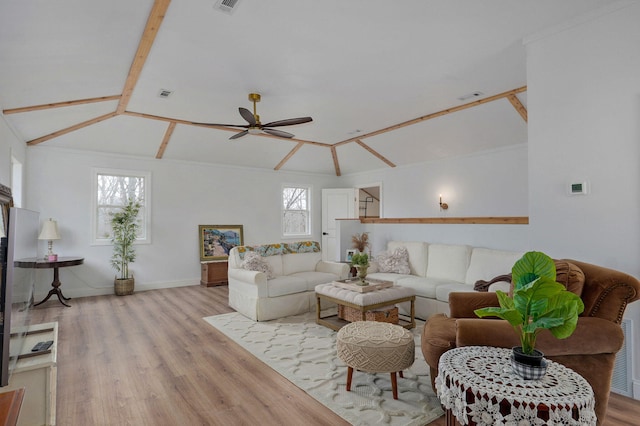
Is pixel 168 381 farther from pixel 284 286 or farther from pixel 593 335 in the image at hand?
pixel 593 335

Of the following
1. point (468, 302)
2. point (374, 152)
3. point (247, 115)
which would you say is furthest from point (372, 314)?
point (374, 152)

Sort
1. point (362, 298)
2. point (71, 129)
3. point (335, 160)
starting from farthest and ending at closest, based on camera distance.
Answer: point (335, 160) → point (71, 129) → point (362, 298)

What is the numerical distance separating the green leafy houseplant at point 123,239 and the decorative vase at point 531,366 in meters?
6.34

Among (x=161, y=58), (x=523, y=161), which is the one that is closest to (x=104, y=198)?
(x=161, y=58)

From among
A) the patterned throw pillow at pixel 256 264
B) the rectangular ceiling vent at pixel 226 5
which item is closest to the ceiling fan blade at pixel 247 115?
the rectangular ceiling vent at pixel 226 5

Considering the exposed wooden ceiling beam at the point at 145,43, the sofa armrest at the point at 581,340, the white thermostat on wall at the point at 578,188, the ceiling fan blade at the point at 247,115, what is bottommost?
the sofa armrest at the point at 581,340

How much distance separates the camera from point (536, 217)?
3162mm

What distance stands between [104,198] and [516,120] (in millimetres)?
7115

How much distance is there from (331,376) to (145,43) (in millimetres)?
3439

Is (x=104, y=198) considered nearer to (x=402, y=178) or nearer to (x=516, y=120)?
(x=402, y=178)

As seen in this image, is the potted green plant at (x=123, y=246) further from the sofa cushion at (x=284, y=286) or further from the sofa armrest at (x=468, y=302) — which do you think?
the sofa armrest at (x=468, y=302)

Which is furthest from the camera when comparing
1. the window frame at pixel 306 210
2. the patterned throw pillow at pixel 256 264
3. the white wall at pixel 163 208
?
the window frame at pixel 306 210

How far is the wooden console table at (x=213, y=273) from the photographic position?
685 centimetres

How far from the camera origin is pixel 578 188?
288 centimetres
